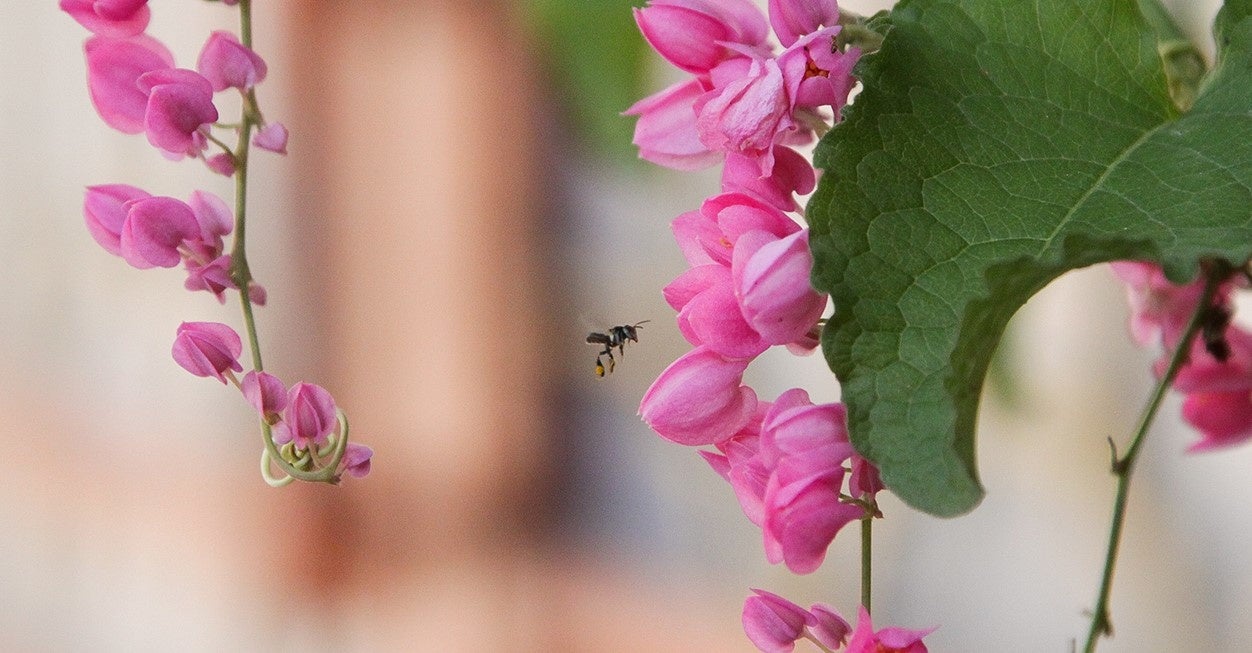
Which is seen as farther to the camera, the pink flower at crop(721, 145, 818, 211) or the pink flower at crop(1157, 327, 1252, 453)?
the pink flower at crop(1157, 327, 1252, 453)

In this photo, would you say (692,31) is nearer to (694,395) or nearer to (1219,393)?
(694,395)

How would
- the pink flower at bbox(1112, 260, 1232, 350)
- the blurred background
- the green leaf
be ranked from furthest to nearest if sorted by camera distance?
1. the blurred background
2. the pink flower at bbox(1112, 260, 1232, 350)
3. the green leaf

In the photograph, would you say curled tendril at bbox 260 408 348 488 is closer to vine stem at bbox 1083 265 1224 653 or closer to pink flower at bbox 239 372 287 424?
pink flower at bbox 239 372 287 424

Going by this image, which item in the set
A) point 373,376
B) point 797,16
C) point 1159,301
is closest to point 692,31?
point 797,16

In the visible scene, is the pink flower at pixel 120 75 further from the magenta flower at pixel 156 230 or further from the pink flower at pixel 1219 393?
the pink flower at pixel 1219 393

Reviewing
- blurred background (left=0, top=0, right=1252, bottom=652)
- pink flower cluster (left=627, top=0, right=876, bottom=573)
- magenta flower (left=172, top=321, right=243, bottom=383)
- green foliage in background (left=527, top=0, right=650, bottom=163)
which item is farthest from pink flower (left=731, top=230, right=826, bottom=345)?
blurred background (left=0, top=0, right=1252, bottom=652)

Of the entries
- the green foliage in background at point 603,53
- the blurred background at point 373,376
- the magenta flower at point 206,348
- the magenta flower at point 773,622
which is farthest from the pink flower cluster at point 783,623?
the blurred background at point 373,376

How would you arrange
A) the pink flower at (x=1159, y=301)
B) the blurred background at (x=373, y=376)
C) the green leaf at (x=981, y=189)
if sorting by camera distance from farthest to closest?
1. the blurred background at (x=373, y=376)
2. the pink flower at (x=1159, y=301)
3. the green leaf at (x=981, y=189)
